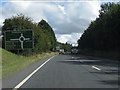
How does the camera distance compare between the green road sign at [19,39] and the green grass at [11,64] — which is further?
the green road sign at [19,39]

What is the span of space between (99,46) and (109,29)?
66.8 ft

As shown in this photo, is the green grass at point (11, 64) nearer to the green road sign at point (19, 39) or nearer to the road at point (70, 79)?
the road at point (70, 79)

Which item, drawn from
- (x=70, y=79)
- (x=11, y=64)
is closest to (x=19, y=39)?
(x=11, y=64)

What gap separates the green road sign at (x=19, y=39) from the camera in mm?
56531

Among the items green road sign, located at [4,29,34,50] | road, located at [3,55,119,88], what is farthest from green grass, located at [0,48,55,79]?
green road sign, located at [4,29,34,50]

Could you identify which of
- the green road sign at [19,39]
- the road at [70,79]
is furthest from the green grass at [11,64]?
the green road sign at [19,39]

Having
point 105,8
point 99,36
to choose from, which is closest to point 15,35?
point 99,36

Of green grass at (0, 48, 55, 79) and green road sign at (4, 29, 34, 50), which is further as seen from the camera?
green road sign at (4, 29, 34, 50)

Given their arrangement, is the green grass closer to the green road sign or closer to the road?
the road

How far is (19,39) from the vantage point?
185 ft

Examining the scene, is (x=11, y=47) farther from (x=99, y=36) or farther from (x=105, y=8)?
(x=105, y=8)

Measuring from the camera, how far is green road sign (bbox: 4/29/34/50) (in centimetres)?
5653

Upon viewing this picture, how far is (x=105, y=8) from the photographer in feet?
354

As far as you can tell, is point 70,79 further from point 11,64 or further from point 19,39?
point 19,39
